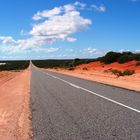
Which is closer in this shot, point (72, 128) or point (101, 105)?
point (72, 128)

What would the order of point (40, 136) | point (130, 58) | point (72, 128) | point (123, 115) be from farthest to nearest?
point (130, 58)
point (123, 115)
point (72, 128)
point (40, 136)

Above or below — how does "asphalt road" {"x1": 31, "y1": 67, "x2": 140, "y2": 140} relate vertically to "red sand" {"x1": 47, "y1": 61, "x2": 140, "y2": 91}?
above

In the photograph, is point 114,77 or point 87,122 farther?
point 114,77

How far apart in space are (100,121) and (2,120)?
11.4 feet

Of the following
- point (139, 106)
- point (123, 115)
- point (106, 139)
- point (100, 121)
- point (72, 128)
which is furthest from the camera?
point (139, 106)

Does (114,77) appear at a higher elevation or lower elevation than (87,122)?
lower

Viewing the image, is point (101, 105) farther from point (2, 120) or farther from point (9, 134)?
point (9, 134)

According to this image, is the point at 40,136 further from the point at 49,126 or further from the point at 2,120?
the point at 2,120

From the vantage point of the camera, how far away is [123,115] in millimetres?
10961

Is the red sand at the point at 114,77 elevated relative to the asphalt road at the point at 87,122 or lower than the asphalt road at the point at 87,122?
lower

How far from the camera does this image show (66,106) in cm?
1368

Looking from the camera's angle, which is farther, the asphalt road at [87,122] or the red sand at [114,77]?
the red sand at [114,77]

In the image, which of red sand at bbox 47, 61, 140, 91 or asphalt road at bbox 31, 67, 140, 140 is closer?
asphalt road at bbox 31, 67, 140, 140

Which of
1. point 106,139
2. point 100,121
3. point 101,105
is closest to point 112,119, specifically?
point 100,121
